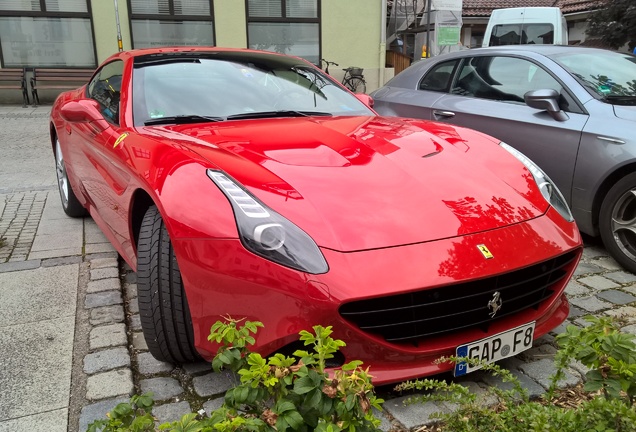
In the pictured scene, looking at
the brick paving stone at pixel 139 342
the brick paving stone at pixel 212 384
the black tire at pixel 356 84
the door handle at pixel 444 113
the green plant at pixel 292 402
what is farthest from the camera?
the black tire at pixel 356 84

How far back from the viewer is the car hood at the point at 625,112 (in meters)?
3.48

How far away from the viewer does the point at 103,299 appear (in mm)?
3055

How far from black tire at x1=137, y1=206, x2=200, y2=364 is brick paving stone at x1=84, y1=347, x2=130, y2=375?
22cm

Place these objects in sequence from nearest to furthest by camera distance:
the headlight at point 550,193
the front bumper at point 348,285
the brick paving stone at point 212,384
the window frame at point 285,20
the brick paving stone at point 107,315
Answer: the front bumper at point 348,285, the brick paving stone at point 212,384, the headlight at point 550,193, the brick paving stone at point 107,315, the window frame at point 285,20

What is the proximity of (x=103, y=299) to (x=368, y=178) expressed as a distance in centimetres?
176

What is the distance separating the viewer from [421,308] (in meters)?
1.89

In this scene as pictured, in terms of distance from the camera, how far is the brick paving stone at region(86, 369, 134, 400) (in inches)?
85.6

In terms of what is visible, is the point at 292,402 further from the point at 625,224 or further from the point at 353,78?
the point at 353,78

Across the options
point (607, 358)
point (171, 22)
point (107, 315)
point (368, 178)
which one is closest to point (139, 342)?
point (107, 315)

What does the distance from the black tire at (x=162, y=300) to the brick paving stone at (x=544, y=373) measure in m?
1.44

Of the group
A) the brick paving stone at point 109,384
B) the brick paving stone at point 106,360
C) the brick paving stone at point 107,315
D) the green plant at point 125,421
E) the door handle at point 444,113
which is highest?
the door handle at point 444,113

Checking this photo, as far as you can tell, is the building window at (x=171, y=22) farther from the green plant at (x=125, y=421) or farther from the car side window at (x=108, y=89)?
the green plant at (x=125, y=421)

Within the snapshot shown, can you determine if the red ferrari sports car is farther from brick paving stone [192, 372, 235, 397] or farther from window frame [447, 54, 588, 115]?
window frame [447, 54, 588, 115]

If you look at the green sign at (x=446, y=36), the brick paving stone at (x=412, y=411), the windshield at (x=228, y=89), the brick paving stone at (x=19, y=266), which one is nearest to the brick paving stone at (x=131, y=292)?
the brick paving stone at (x=19, y=266)
